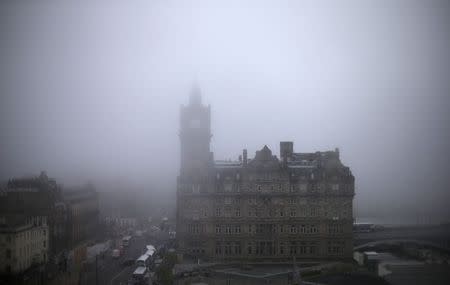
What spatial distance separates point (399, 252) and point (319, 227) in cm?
1738

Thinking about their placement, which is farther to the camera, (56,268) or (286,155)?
(286,155)

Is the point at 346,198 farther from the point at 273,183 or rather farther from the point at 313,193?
the point at 273,183

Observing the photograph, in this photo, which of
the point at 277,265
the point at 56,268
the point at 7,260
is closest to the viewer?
the point at 7,260

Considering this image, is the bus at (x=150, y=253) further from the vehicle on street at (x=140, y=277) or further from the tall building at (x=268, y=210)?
the vehicle on street at (x=140, y=277)

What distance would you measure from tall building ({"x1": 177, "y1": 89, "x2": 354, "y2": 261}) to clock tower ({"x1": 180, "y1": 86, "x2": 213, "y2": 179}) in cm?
392

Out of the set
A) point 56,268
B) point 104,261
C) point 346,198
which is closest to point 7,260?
point 56,268

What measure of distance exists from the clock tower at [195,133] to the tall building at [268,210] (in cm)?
392

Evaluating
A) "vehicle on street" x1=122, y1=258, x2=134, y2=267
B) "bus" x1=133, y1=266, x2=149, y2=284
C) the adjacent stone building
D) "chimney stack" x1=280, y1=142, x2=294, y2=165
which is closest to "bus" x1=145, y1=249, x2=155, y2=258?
"vehicle on street" x1=122, y1=258, x2=134, y2=267

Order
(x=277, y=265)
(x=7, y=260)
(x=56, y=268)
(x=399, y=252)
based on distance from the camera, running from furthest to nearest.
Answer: (x=399, y=252)
(x=277, y=265)
(x=56, y=268)
(x=7, y=260)

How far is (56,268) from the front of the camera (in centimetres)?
5631

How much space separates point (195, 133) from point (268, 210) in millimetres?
16556

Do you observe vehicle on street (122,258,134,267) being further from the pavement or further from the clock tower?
the clock tower

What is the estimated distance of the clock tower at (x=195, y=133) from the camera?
68.7m

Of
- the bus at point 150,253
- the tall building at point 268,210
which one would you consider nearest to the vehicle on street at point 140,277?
the bus at point 150,253
